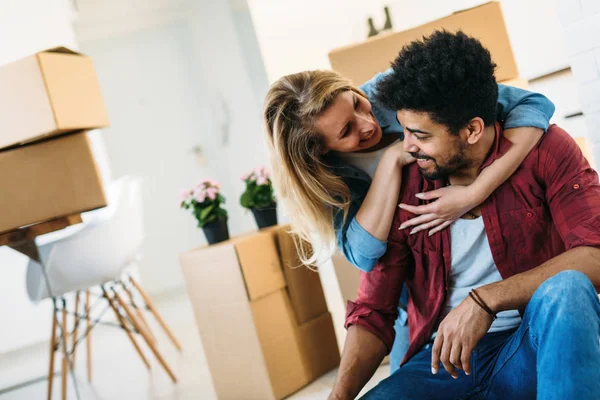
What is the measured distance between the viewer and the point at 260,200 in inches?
105

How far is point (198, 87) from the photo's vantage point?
19.1 ft

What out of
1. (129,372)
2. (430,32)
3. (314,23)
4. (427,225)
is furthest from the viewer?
(129,372)

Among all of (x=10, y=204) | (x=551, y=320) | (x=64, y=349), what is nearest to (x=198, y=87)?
(x=64, y=349)

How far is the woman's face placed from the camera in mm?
1480

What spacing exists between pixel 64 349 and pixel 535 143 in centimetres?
198

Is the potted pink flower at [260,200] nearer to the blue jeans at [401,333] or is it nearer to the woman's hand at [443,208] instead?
the blue jeans at [401,333]

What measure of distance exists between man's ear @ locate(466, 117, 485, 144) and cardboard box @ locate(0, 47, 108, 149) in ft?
3.84

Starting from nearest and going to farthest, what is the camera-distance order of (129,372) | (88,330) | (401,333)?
1. (401,333)
2. (88,330)
3. (129,372)

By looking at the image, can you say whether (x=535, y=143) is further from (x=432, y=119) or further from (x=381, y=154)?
(x=381, y=154)

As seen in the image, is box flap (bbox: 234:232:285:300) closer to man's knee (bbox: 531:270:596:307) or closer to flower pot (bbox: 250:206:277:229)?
flower pot (bbox: 250:206:277:229)

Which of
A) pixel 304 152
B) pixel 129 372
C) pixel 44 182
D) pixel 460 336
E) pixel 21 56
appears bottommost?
pixel 129 372

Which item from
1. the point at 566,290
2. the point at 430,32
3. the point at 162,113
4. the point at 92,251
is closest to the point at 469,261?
the point at 566,290

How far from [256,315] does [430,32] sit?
113cm

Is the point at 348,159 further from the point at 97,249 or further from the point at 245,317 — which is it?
the point at 97,249
